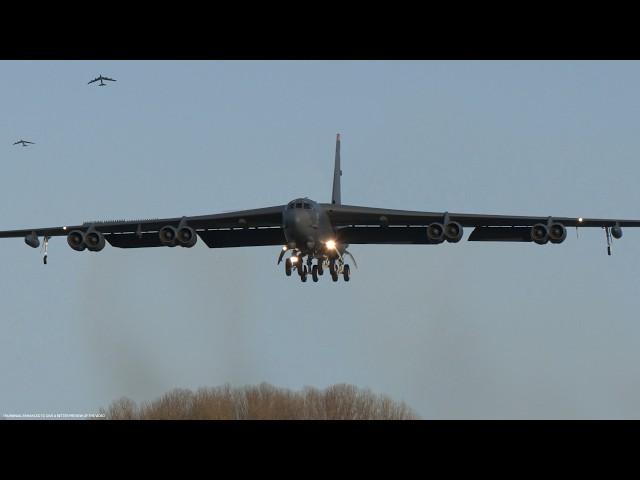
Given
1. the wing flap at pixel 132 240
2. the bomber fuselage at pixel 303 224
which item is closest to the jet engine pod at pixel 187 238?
the wing flap at pixel 132 240

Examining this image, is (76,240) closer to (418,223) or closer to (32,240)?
(32,240)

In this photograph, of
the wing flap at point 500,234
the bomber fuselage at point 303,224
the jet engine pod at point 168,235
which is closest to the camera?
the bomber fuselage at point 303,224

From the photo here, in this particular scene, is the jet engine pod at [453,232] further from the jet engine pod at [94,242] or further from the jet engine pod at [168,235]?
the jet engine pod at [94,242]

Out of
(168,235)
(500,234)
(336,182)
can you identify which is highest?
(336,182)

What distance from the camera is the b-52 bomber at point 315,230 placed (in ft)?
190

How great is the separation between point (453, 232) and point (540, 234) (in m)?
3.74

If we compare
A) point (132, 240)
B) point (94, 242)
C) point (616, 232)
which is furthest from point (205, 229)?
point (616, 232)

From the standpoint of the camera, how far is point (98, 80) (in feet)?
248

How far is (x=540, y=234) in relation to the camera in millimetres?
59094

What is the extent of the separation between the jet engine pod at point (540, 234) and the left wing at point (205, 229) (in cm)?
1108
